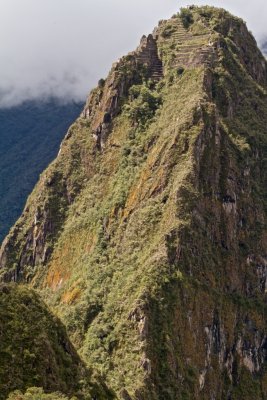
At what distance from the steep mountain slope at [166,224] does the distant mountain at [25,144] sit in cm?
5103

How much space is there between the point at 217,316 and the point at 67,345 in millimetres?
22956

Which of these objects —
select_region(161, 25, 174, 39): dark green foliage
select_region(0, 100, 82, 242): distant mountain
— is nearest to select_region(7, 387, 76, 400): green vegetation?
select_region(161, 25, 174, 39): dark green foliage

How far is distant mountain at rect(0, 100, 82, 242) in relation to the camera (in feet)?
486

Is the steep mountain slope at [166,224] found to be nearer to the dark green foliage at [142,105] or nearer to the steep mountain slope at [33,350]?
the dark green foliage at [142,105]

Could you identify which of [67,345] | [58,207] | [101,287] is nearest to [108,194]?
[58,207]

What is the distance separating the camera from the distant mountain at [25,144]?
486 feet

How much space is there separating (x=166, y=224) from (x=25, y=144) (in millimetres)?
93359

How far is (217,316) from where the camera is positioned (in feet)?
245

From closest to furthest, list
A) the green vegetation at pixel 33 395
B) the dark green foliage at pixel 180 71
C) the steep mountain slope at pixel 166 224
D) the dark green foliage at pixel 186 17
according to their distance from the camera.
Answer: the green vegetation at pixel 33 395 < the steep mountain slope at pixel 166 224 < the dark green foliage at pixel 180 71 < the dark green foliage at pixel 186 17

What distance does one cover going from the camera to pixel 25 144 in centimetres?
16300

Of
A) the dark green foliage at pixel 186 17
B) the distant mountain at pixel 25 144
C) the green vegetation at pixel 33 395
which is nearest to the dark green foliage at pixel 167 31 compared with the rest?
the dark green foliage at pixel 186 17

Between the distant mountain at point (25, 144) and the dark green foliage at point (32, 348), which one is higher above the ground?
the distant mountain at point (25, 144)

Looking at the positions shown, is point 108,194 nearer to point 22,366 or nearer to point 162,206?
point 162,206

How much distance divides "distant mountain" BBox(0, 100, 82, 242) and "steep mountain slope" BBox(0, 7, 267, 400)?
51.0 meters
